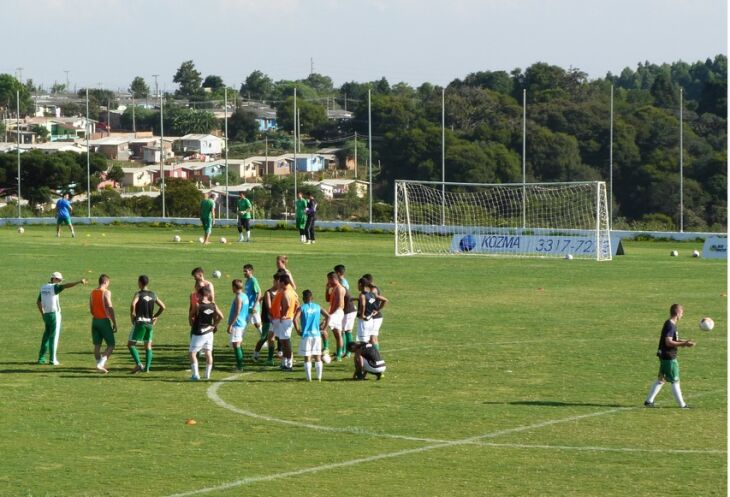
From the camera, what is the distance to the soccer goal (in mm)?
50094

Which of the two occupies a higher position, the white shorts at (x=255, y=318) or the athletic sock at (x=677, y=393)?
the white shorts at (x=255, y=318)

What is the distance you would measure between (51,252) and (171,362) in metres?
24.7

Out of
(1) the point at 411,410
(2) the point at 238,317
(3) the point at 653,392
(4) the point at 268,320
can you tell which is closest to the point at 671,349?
(3) the point at 653,392

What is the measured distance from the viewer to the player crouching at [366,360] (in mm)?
23359

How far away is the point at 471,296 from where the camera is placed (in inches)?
1432

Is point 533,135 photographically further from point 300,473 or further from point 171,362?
point 300,473

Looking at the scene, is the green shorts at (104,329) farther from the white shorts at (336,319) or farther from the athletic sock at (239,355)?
the white shorts at (336,319)

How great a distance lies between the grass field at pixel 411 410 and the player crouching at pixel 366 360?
38 centimetres

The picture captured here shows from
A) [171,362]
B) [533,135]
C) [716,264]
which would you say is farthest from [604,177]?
[171,362]

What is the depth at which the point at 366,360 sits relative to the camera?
76.8 feet

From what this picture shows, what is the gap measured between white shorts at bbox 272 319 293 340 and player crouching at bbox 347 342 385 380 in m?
1.06

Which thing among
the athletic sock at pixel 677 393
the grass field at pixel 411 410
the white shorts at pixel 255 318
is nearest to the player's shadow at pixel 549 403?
the grass field at pixel 411 410

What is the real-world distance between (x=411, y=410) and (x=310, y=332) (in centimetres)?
266

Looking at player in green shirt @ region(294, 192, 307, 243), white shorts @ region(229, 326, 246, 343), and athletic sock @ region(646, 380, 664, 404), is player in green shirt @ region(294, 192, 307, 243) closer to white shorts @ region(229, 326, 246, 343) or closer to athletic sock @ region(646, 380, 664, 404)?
white shorts @ region(229, 326, 246, 343)
